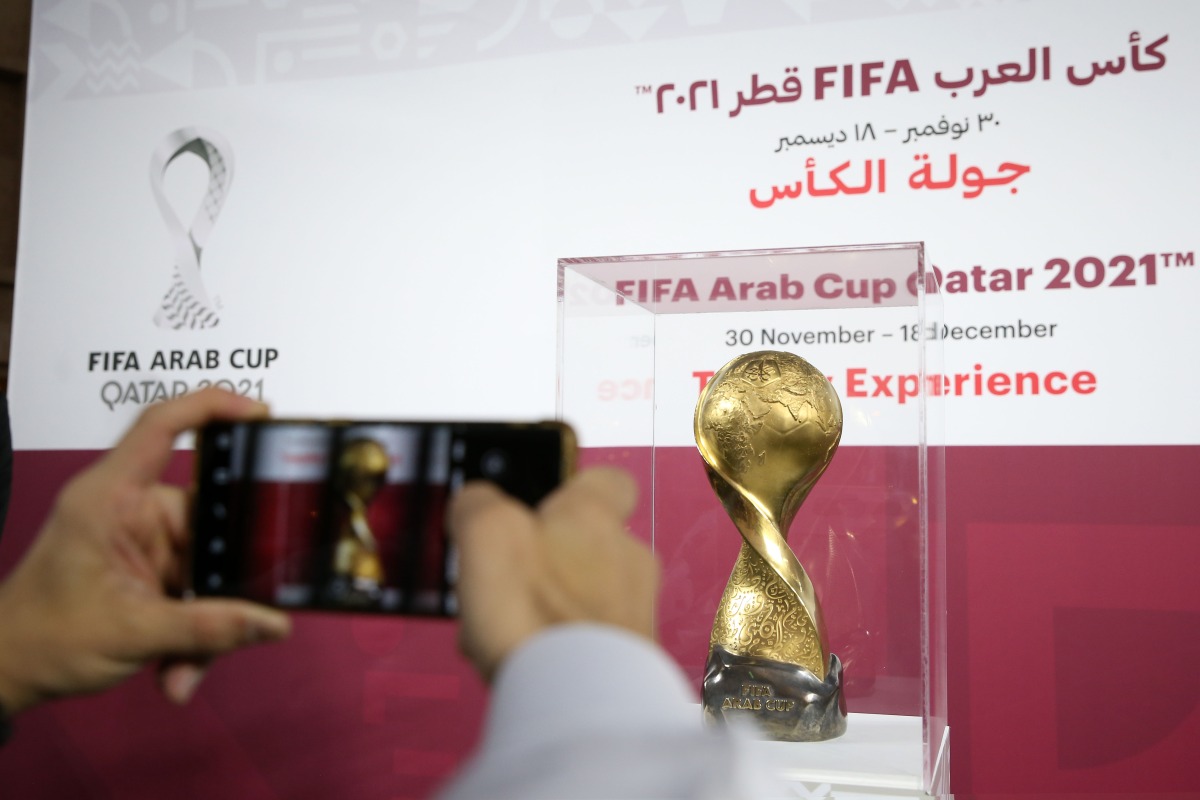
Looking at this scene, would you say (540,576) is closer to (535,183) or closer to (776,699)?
(776,699)

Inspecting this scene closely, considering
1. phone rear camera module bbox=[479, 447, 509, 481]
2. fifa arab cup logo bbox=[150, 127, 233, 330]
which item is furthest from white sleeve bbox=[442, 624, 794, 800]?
fifa arab cup logo bbox=[150, 127, 233, 330]

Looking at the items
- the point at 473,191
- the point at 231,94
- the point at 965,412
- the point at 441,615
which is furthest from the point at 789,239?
the point at 441,615

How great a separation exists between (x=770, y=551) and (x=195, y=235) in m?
1.52

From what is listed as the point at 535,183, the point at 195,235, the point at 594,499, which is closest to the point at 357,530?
the point at 594,499

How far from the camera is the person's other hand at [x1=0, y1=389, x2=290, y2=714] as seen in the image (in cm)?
43

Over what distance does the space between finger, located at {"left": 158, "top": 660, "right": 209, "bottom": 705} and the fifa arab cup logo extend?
1.76m

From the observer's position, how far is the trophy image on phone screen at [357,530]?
0.48 metres

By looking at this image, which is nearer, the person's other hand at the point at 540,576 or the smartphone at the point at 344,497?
the person's other hand at the point at 540,576

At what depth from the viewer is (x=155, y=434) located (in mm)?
427

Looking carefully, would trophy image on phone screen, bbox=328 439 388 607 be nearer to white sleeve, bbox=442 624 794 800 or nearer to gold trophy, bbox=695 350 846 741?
white sleeve, bbox=442 624 794 800

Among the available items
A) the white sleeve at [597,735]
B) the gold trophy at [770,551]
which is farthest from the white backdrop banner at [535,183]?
the white sleeve at [597,735]

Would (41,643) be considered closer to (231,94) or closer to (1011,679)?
(1011,679)

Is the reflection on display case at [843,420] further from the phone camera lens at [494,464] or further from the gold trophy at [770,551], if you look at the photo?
the phone camera lens at [494,464]

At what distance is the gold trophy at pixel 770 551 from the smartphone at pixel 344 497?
673 millimetres
